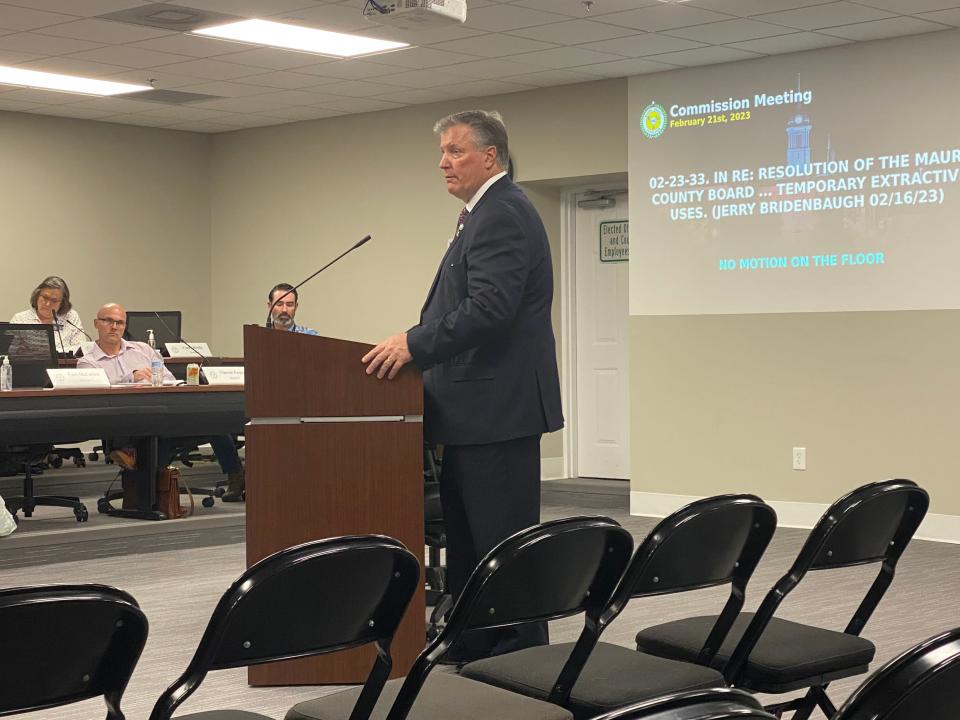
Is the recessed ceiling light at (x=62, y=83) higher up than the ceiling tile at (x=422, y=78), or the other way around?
the recessed ceiling light at (x=62, y=83)

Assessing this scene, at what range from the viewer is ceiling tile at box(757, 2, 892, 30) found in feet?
22.9

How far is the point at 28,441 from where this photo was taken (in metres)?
7.05

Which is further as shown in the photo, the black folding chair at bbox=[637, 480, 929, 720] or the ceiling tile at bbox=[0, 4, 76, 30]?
the ceiling tile at bbox=[0, 4, 76, 30]

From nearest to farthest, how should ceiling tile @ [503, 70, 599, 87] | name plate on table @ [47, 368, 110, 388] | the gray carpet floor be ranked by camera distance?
the gray carpet floor
name plate on table @ [47, 368, 110, 388]
ceiling tile @ [503, 70, 599, 87]

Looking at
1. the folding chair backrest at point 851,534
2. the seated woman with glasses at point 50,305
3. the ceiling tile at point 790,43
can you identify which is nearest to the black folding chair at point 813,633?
the folding chair backrest at point 851,534

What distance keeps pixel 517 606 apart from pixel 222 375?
6204mm

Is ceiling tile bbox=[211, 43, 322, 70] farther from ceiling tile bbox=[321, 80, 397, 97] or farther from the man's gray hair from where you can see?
the man's gray hair

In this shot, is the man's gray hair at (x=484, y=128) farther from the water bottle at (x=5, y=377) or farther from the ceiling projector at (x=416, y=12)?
the water bottle at (x=5, y=377)

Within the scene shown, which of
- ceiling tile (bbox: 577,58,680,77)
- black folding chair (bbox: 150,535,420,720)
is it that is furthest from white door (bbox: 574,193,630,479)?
black folding chair (bbox: 150,535,420,720)

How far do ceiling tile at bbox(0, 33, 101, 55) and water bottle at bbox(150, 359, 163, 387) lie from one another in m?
2.05

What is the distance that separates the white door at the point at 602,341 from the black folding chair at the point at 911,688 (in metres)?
8.35

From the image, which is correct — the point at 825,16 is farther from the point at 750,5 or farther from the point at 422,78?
the point at 422,78

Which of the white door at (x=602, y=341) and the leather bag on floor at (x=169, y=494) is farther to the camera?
the white door at (x=602, y=341)

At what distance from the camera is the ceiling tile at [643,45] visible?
7773 mm
